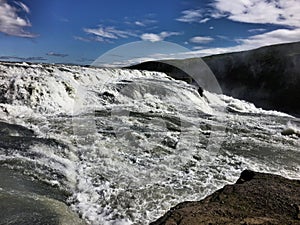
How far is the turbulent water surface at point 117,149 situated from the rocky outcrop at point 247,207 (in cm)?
157

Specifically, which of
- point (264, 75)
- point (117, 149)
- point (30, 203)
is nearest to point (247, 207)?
point (30, 203)

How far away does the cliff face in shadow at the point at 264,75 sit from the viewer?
34.5m

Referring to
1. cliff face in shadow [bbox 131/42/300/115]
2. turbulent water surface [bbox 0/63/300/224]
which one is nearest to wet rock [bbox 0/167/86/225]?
turbulent water surface [bbox 0/63/300/224]

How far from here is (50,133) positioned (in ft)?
34.8

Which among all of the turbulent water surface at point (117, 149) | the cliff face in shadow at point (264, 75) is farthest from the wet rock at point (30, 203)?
the cliff face in shadow at point (264, 75)

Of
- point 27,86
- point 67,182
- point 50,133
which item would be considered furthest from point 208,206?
point 27,86

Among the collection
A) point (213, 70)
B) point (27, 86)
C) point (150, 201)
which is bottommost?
point (150, 201)

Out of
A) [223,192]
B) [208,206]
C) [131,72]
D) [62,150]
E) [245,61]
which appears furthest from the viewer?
A: [245,61]

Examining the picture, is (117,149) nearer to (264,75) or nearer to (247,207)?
(247,207)

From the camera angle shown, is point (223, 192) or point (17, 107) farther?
point (17, 107)

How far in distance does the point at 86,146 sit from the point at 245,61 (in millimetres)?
39137

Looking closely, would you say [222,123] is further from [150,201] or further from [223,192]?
[223,192]

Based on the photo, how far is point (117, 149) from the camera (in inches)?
372

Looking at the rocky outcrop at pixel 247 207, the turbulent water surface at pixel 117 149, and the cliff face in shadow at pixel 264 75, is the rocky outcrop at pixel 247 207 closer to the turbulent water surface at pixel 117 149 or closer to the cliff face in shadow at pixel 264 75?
the turbulent water surface at pixel 117 149
